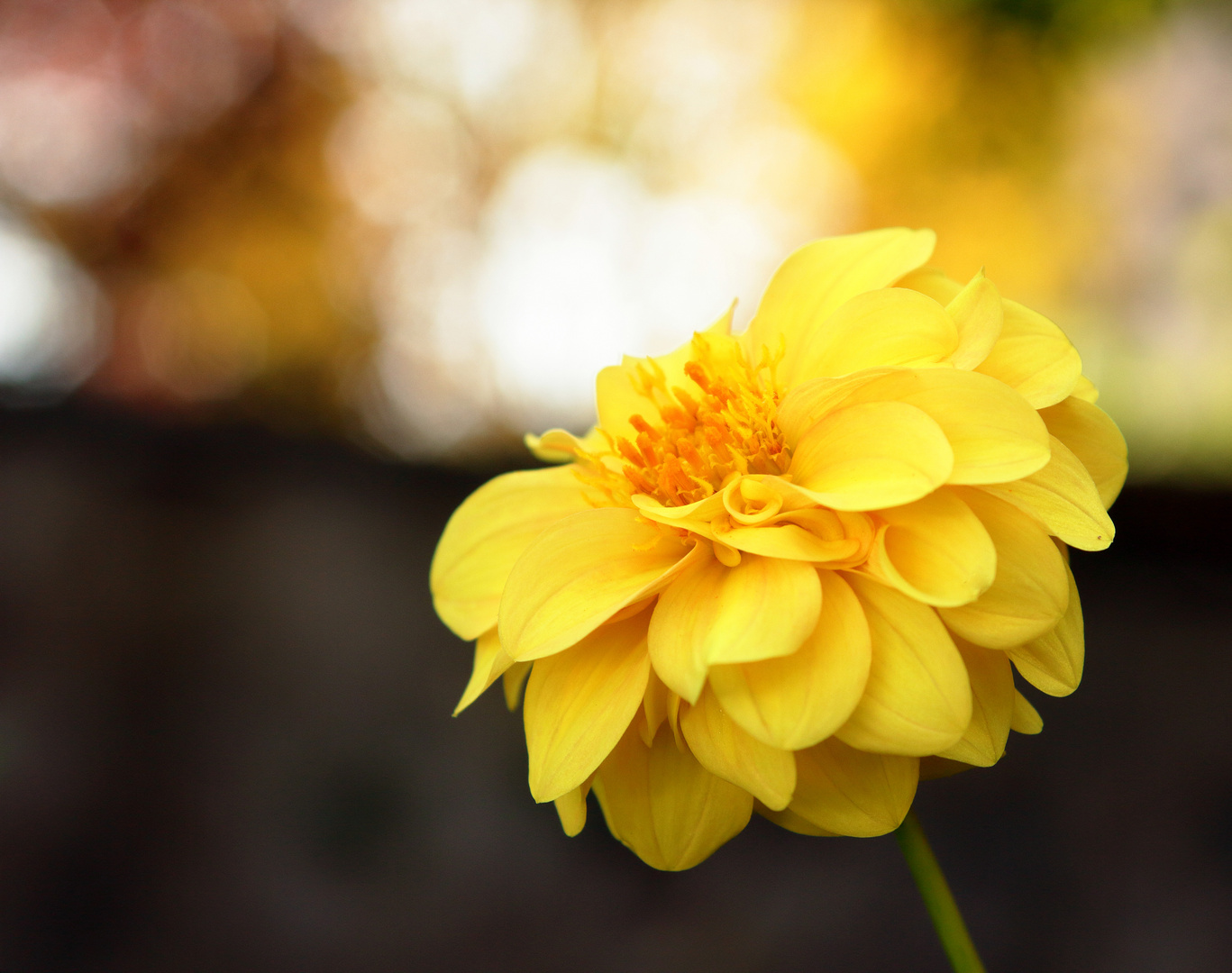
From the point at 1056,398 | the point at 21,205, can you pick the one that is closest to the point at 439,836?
the point at 1056,398

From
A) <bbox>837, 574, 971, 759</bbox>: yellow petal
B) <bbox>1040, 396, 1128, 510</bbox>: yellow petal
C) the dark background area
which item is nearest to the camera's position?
<bbox>837, 574, 971, 759</bbox>: yellow petal

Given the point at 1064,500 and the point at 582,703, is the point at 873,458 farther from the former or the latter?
the point at 582,703

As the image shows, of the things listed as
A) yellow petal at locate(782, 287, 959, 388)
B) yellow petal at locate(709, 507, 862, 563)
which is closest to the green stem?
yellow petal at locate(709, 507, 862, 563)

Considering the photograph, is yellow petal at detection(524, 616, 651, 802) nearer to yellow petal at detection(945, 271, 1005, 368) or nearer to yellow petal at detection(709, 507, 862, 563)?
yellow petal at detection(709, 507, 862, 563)

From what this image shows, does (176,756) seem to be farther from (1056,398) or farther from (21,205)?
(1056,398)

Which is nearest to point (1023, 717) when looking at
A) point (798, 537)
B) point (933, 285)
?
point (798, 537)

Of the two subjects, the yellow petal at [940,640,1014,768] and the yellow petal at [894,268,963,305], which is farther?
the yellow petal at [894,268,963,305]
